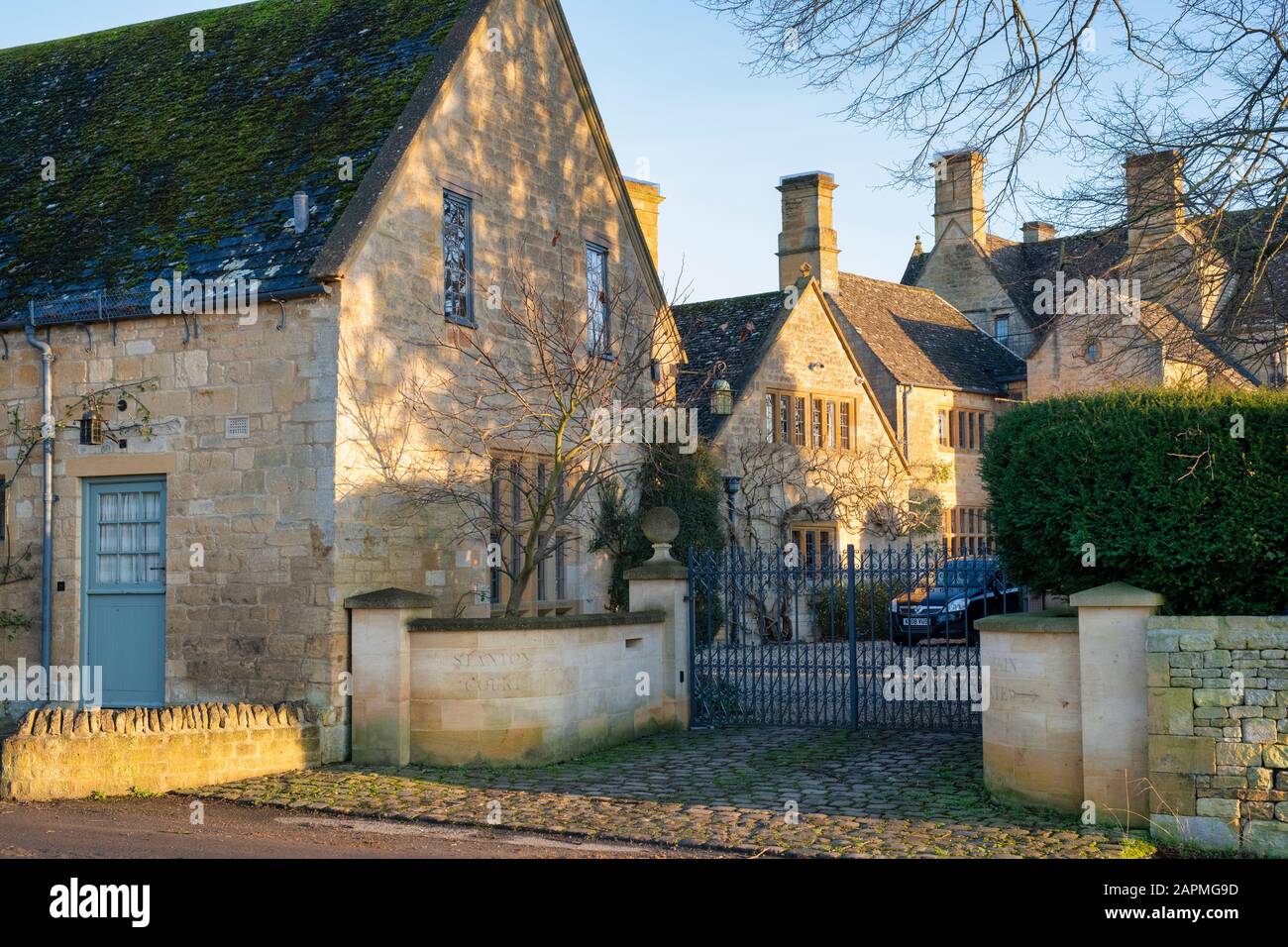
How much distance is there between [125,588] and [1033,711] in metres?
9.02

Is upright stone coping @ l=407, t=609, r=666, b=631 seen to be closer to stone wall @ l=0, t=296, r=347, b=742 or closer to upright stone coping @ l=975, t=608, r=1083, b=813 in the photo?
stone wall @ l=0, t=296, r=347, b=742

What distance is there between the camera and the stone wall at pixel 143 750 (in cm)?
1084

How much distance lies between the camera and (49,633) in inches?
551

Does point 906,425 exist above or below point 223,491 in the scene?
above

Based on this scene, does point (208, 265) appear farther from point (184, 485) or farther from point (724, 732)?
point (724, 732)

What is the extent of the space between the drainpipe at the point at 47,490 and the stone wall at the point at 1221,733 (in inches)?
418

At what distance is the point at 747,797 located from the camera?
35.3ft

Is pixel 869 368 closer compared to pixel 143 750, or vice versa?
pixel 143 750

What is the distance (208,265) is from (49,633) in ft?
13.6

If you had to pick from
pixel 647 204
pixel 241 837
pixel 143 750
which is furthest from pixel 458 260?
pixel 647 204

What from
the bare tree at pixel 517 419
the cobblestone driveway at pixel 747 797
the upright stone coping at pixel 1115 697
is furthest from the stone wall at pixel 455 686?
the upright stone coping at pixel 1115 697
